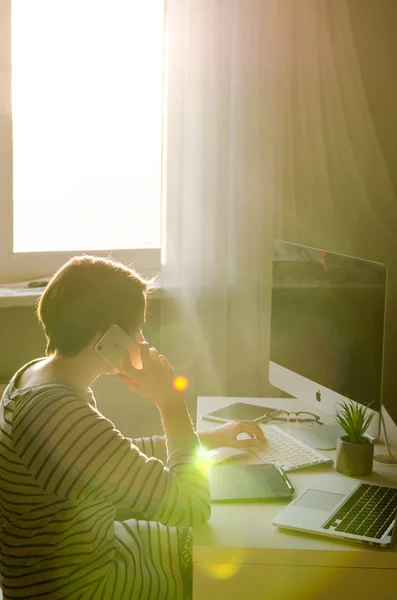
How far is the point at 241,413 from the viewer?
6.95 feet

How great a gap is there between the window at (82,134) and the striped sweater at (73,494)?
1525mm

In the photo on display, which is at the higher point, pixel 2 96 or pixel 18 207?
pixel 2 96

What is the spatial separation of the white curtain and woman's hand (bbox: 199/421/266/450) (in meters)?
0.92

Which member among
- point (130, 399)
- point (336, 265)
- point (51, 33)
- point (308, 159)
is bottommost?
point (130, 399)

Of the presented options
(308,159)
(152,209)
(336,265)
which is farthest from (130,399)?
(336,265)

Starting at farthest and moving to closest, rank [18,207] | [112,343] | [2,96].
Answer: [18,207] < [2,96] < [112,343]

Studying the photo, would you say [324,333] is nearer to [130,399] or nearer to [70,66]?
[130,399]

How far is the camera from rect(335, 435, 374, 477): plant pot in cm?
164

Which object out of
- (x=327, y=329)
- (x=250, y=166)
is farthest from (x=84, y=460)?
(x=250, y=166)

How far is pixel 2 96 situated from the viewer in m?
2.65

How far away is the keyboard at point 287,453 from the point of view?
1.72 meters

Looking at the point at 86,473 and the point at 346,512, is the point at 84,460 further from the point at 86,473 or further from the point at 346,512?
the point at 346,512

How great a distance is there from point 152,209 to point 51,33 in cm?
72

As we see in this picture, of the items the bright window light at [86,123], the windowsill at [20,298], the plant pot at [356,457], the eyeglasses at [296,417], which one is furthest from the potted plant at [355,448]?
the bright window light at [86,123]
